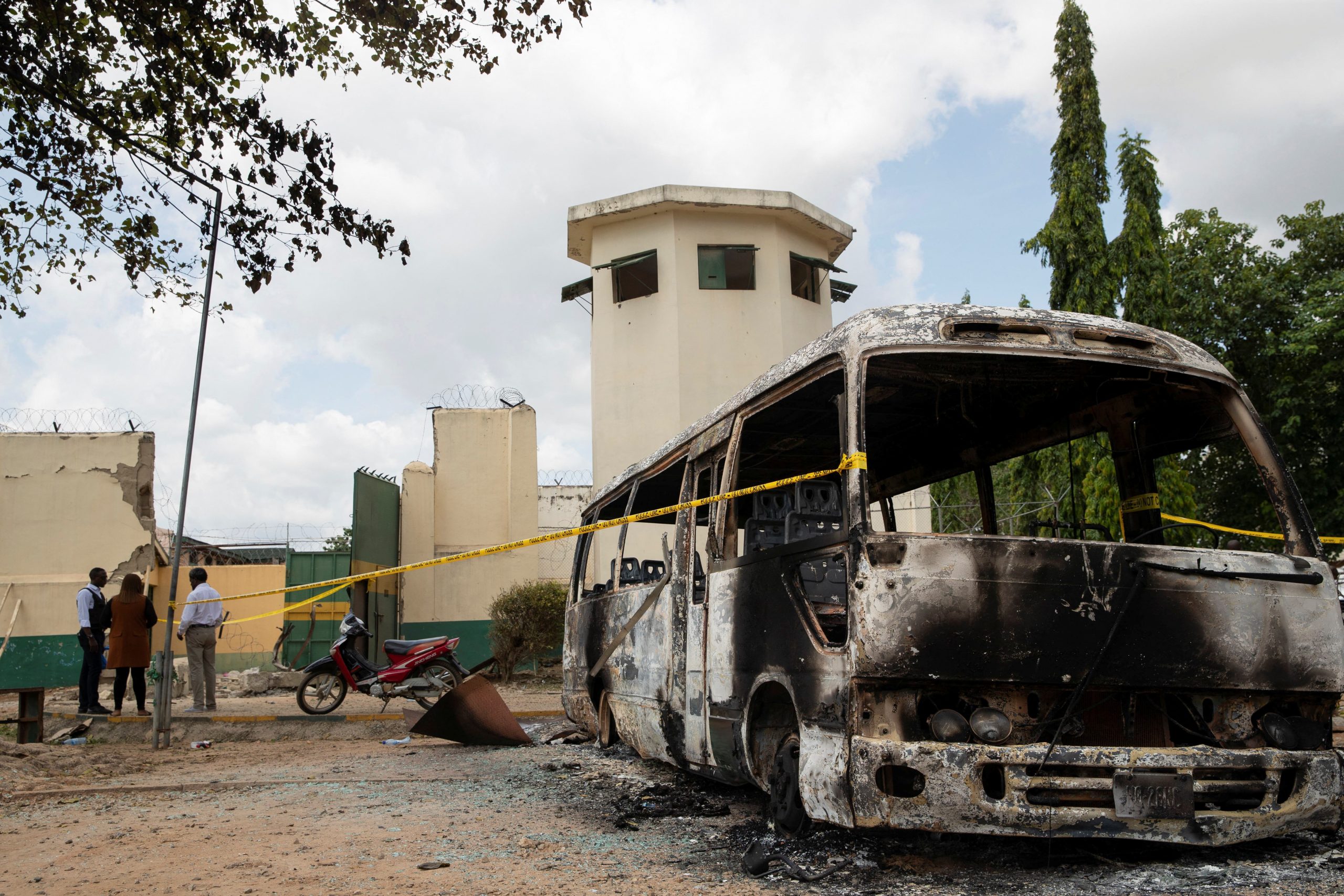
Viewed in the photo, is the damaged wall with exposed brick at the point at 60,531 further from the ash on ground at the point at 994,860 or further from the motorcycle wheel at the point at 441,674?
the ash on ground at the point at 994,860

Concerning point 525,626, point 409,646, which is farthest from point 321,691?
point 525,626

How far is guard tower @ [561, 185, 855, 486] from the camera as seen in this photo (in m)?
20.5

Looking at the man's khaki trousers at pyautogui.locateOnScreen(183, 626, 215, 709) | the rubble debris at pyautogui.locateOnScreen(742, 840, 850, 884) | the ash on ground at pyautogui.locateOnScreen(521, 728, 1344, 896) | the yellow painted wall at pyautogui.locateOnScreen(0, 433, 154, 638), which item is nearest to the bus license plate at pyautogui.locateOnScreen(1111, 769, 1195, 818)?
the ash on ground at pyautogui.locateOnScreen(521, 728, 1344, 896)

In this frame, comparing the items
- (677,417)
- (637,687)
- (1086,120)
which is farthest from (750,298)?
(637,687)

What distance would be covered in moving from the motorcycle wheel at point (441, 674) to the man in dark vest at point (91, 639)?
3.36m

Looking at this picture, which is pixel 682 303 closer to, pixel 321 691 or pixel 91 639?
pixel 321 691

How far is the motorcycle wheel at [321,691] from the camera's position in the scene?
11.7 metres

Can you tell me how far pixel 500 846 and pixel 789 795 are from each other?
145 centimetres

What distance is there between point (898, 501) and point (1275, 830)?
13.6ft

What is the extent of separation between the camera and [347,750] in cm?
938

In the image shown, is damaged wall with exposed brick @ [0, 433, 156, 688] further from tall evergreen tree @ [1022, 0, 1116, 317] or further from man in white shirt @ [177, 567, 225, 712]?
tall evergreen tree @ [1022, 0, 1116, 317]

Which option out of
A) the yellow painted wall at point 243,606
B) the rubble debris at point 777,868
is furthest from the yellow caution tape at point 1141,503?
the yellow painted wall at point 243,606

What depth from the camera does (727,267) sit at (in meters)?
20.9

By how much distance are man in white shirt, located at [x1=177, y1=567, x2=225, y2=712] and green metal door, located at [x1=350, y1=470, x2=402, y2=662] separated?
5338 millimetres
